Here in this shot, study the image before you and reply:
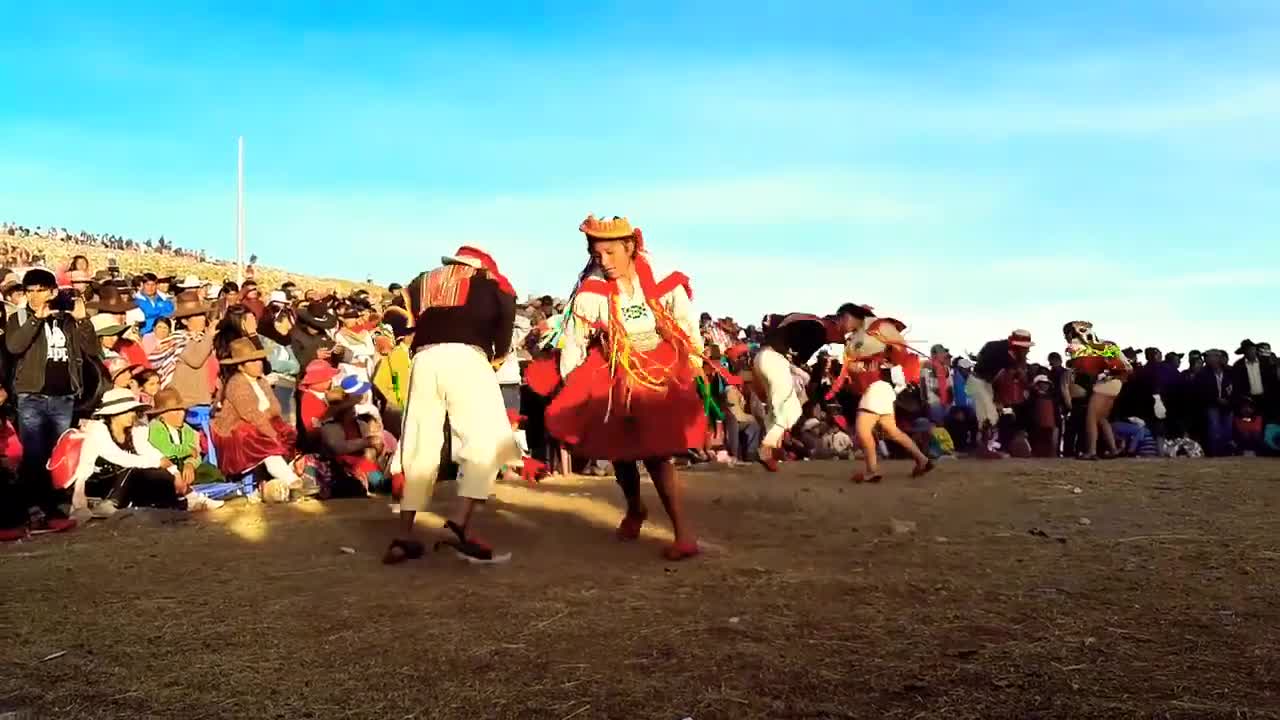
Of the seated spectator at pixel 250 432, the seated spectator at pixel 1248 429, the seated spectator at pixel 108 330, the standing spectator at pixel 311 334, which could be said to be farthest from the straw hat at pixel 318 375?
the seated spectator at pixel 1248 429

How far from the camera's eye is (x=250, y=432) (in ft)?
33.8

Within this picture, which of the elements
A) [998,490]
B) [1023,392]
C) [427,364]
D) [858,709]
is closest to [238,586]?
[427,364]

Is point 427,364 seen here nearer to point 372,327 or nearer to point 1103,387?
point 372,327

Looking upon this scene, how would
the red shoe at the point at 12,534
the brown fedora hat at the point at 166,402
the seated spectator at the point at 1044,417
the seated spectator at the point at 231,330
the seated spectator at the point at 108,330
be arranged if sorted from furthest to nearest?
the seated spectator at the point at 1044,417, the seated spectator at the point at 108,330, the seated spectator at the point at 231,330, the brown fedora hat at the point at 166,402, the red shoe at the point at 12,534

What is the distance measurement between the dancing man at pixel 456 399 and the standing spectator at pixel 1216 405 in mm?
14066

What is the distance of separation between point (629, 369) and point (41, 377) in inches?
210

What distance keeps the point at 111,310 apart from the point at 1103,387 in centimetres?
1257

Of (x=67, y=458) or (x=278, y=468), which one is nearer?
(x=67, y=458)

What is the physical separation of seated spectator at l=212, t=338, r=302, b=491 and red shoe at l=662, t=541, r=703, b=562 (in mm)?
5221

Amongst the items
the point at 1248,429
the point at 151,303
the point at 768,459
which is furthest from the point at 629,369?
the point at 1248,429

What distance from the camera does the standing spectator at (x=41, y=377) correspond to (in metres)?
8.97

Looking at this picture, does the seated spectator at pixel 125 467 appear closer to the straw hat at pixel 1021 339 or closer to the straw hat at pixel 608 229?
the straw hat at pixel 608 229

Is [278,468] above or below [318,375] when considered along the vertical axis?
below

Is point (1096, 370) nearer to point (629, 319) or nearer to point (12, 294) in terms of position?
point (629, 319)
